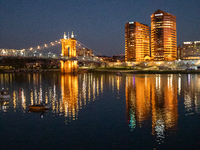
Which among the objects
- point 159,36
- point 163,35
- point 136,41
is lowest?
A: point 136,41

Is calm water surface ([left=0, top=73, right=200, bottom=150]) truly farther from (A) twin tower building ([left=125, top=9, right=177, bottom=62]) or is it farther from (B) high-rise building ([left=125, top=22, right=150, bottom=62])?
(B) high-rise building ([left=125, top=22, right=150, bottom=62])

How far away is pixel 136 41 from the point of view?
180 meters

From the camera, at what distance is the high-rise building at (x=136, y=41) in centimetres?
17950

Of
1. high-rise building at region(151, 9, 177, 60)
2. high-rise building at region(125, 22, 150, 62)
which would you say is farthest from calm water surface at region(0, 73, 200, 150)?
high-rise building at region(125, 22, 150, 62)

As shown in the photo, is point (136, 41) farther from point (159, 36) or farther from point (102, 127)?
point (102, 127)

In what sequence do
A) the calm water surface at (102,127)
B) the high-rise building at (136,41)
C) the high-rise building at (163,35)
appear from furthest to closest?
the high-rise building at (136,41) < the high-rise building at (163,35) < the calm water surface at (102,127)

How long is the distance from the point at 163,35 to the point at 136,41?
23.5 metres

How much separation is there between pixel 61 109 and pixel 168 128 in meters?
11.2

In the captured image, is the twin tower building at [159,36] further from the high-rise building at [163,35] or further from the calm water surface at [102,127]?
the calm water surface at [102,127]

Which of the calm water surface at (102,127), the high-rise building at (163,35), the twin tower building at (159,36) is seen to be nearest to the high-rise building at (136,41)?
the twin tower building at (159,36)

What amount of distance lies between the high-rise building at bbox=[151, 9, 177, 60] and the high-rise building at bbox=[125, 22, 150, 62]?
14.2m

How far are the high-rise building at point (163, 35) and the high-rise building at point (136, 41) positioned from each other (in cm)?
1424

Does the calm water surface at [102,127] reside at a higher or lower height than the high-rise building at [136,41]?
lower

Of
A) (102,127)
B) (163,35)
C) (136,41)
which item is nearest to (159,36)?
(163,35)
